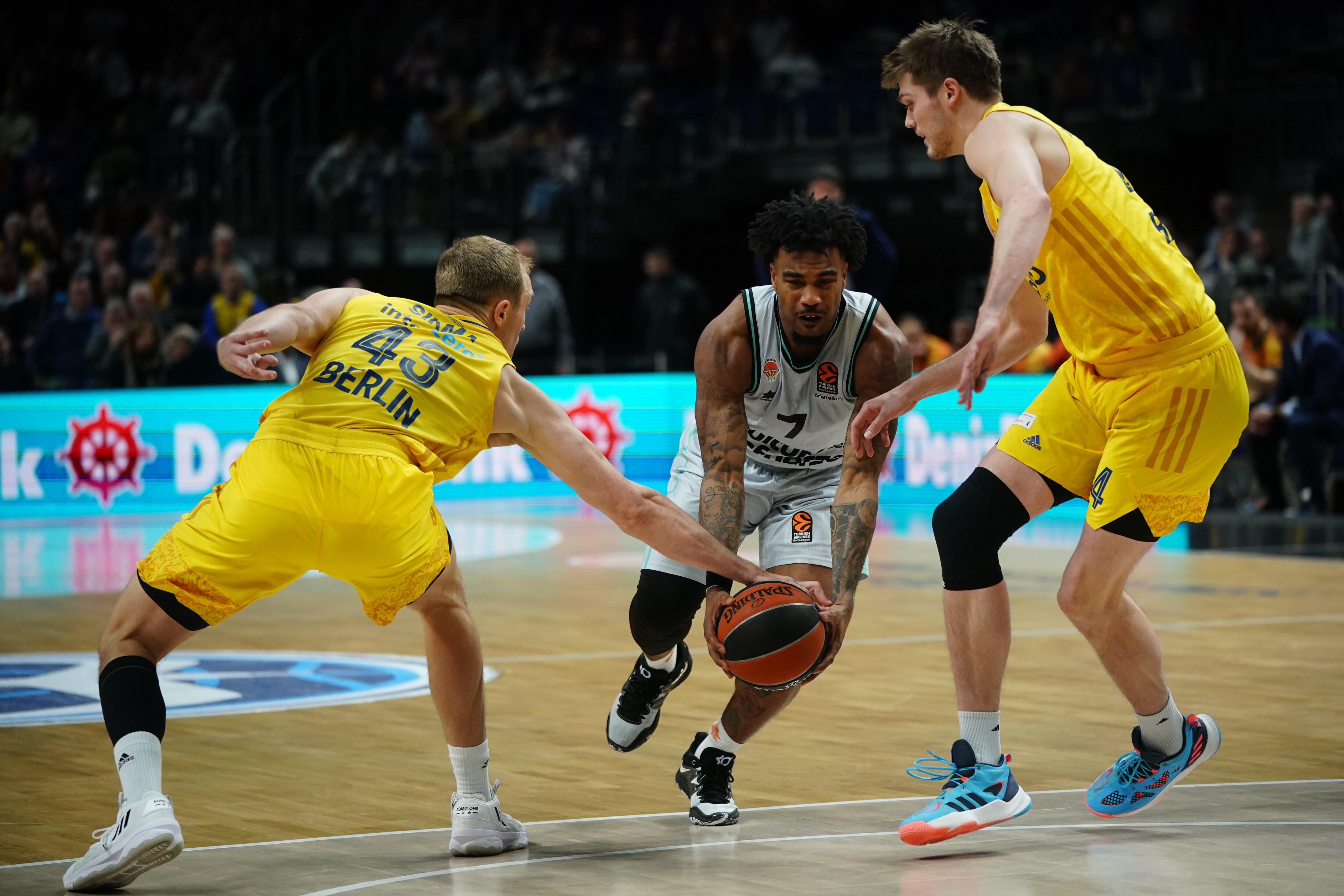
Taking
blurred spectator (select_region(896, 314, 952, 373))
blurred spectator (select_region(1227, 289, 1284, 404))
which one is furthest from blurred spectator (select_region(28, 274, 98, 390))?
blurred spectator (select_region(1227, 289, 1284, 404))

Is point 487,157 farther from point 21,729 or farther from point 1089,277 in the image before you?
point 1089,277

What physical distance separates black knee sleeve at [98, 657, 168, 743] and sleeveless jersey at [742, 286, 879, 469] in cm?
187

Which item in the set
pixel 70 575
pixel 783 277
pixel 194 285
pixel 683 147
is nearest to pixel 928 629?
pixel 783 277

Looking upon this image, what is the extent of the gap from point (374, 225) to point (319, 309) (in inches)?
610

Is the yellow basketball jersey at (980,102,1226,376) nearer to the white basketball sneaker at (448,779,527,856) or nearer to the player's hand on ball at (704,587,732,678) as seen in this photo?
the player's hand on ball at (704,587,732,678)

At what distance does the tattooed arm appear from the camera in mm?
4715

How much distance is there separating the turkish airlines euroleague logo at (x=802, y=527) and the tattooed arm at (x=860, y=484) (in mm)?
124

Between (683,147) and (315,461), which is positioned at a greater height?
(683,147)

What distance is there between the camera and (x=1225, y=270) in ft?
48.0

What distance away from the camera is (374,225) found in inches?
771

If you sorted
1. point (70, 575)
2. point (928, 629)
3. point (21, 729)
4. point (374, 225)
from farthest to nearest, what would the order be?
point (374, 225) < point (70, 575) < point (928, 629) < point (21, 729)

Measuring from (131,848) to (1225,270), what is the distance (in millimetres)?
12324

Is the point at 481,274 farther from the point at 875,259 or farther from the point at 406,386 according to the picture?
the point at 875,259

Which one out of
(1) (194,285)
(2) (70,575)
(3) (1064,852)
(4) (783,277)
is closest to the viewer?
(3) (1064,852)
